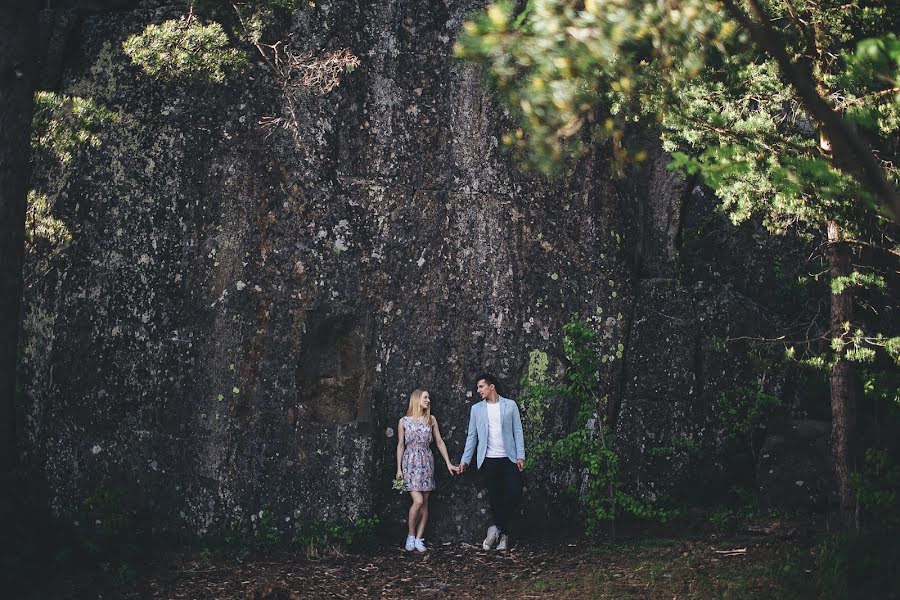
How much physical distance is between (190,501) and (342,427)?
1.80 meters

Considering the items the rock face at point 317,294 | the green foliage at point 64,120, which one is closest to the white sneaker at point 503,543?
the rock face at point 317,294

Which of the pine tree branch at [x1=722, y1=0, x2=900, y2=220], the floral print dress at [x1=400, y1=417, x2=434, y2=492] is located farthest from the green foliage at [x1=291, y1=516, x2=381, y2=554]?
the pine tree branch at [x1=722, y1=0, x2=900, y2=220]

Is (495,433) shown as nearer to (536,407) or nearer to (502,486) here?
(502,486)

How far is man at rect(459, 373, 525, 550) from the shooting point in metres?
9.48

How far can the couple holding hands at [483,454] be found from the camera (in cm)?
949

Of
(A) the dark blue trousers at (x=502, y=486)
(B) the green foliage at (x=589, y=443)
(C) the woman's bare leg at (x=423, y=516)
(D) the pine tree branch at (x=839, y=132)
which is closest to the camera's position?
(D) the pine tree branch at (x=839, y=132)

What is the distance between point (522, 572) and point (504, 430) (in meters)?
1.44

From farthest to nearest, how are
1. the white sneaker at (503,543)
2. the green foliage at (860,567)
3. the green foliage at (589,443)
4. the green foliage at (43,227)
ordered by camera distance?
the green foliage at (43,227) → the white sneaker at (503,543) → the green foliage at (589,443) → the green foliage at (860,567)

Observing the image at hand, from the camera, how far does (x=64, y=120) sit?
395 inches

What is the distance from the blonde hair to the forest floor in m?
1.43

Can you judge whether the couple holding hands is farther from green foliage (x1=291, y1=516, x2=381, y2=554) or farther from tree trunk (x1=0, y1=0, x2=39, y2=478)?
tree trunk (x1=0, y1=0, x2=39, y2=478)

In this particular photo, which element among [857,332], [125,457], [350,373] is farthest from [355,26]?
[857,332]

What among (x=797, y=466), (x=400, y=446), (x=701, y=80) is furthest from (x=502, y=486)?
(x=701, y=80)

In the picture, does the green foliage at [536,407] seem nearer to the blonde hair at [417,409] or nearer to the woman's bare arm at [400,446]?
the blonde hair at [417,409]
